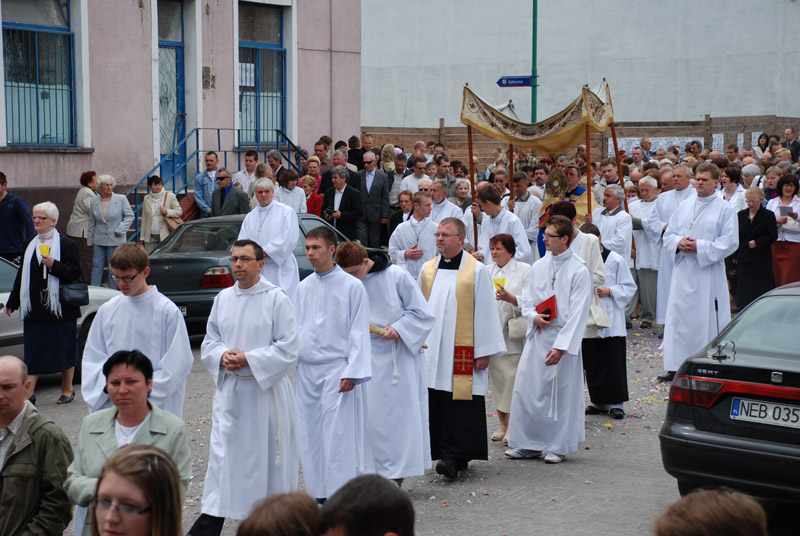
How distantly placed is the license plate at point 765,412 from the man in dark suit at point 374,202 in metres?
11.2

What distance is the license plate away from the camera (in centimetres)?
604

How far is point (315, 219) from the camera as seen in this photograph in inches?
555

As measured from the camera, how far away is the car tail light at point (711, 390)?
6.09 meters

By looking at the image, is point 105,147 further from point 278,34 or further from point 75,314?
point 75,314

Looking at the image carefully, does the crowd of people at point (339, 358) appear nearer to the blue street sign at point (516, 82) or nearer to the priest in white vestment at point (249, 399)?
the priest in white vestment at point (249, 399)

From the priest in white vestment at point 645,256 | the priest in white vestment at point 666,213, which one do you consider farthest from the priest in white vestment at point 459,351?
the priest in white vestment at point 645,256

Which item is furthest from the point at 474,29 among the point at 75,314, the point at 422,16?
the point at 75,314

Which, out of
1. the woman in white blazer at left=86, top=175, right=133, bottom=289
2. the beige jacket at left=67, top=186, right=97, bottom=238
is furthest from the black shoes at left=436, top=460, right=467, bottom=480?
the beige jacket at left=67, top=186, right=97, bottom=238

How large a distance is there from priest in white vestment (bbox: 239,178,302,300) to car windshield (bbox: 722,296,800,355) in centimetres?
677

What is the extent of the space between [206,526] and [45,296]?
428 centimetres

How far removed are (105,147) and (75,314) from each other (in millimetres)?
8588

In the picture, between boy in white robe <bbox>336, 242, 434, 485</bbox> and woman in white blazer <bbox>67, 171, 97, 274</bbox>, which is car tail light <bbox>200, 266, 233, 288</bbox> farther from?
boy in white robe <bbox>336, 242, 434, 485</bbox>

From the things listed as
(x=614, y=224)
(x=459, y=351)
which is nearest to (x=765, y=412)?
(x=459, y=351)

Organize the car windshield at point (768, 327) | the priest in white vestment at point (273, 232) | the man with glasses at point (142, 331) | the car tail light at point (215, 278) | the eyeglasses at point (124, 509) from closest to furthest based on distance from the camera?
the eyeglasses at point (124, 509)
the man with glasses at point (142, 331)
the car windshield at point (768, 327)
the car tail light at point (215, 278)
the priest in white vestment at point (273, 232)
